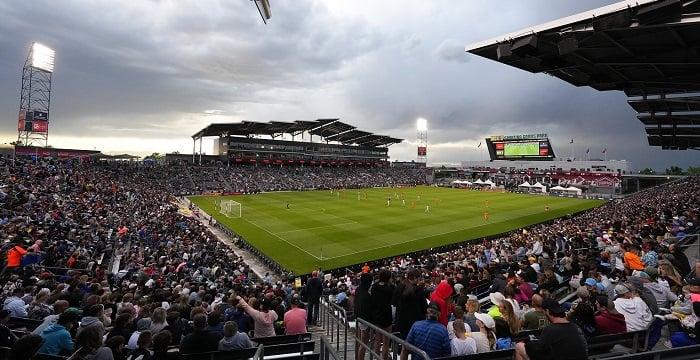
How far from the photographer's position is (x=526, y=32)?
12.5 meters

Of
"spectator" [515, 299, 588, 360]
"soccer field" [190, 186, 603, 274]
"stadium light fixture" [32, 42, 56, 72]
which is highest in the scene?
"stadium light fixture" [32, 42, 56, 72]

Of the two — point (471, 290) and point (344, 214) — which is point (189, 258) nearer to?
point (471, 290)

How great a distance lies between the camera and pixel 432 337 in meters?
4.54

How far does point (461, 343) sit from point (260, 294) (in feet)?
24.4

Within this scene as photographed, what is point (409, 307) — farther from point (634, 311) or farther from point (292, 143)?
point (292, 143)

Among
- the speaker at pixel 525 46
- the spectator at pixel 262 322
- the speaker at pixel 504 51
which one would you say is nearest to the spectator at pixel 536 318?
the spectator at pixel 262 322

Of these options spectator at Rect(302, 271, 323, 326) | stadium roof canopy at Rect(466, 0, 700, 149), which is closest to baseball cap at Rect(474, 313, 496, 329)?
spectator at Rect(302, 271, 323, 326)

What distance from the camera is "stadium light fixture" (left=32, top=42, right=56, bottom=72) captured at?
39.4 m

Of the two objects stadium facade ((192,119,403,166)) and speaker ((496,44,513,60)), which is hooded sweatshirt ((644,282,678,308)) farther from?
stadium facade ((192,119,403,166))

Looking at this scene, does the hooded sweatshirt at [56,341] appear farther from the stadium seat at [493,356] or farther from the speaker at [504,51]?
the speaker at [504,51]

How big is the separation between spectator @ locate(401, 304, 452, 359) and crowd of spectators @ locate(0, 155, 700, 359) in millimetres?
14

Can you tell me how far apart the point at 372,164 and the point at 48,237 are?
335 ft

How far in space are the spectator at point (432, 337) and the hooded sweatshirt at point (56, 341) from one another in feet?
15.3

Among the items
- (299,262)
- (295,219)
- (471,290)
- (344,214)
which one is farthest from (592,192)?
(471,290)
